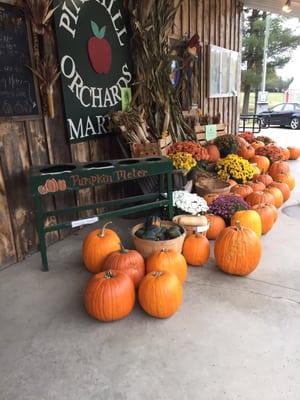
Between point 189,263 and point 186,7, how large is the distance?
434 cm

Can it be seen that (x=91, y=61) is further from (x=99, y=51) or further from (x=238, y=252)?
(x=238, y=252)

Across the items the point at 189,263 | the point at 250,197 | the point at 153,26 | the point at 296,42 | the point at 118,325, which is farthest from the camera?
the point at 296,42

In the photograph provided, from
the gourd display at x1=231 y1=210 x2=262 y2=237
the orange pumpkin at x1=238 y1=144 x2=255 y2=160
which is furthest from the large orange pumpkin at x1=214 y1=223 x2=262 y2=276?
the orange pumpkin at x1=238 y1=144 x2=255 y2=160

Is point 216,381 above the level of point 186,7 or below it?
below

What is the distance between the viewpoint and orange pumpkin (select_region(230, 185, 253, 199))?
3.66 metres

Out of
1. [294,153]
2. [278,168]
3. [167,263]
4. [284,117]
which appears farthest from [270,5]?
[284,117]

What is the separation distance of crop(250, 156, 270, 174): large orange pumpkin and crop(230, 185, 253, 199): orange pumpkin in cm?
136

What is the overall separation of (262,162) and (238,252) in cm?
305

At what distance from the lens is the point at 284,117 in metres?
14.9

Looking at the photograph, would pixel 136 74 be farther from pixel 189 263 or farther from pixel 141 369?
pixel 141 369

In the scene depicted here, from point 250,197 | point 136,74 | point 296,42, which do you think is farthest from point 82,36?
point 296,42

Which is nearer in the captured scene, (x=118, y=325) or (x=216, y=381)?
(x=216, y=381)

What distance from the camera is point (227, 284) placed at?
2.35 meters

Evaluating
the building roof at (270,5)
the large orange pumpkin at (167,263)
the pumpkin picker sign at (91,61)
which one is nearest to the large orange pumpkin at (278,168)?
the pumpkin picker sign at (91,61)
